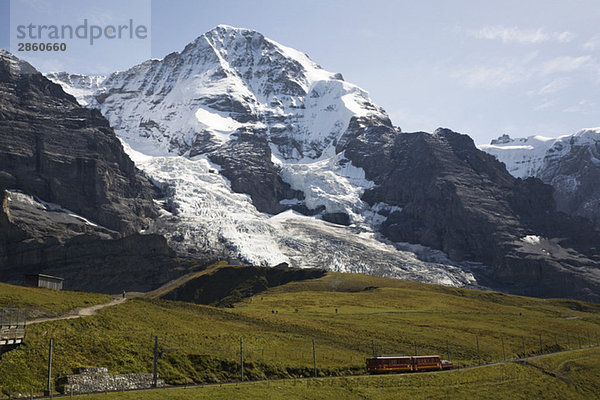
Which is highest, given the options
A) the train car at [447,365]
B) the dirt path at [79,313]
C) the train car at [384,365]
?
the dirt path at [79,313]

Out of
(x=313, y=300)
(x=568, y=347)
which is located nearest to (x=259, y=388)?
(x=568, y=347)

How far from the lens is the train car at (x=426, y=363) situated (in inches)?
3204

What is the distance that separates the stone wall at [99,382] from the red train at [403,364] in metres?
27.0

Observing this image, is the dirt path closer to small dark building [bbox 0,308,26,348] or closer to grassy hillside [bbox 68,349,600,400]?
small dark building [bbox 0,308,26,348]

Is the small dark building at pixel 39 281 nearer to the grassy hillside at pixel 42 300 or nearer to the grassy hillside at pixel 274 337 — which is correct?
the grassy hillside at pixel 42 300

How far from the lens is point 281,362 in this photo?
2943 inches

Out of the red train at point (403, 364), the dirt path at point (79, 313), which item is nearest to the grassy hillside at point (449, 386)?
the red train at point (403, 364)

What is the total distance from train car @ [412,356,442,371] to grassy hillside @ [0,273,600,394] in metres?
6.99

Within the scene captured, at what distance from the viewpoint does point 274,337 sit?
89875 mm

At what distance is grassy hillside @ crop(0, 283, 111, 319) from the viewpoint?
7769 cm

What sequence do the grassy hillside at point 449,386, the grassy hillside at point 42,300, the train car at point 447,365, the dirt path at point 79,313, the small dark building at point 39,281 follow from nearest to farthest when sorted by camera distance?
the grassy hillside at point 449,386 → the dirt path at point 79,313 → the grassy hillside at point 42,300 → the train car at point 447,365 → the small dark building at point 39,281

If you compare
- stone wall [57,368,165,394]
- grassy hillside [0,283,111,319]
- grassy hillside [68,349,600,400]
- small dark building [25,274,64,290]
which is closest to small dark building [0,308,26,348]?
stone wall [57,368,165,394]

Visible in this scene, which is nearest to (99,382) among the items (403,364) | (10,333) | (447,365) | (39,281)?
(10,333)

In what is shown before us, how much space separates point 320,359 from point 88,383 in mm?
31774
